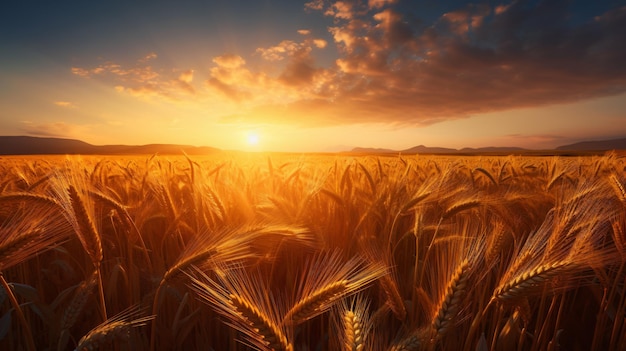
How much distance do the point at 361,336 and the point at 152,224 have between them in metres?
2.63

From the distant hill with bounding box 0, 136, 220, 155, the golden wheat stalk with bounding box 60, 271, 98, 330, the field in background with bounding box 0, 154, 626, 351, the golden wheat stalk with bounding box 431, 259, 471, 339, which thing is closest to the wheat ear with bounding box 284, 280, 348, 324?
the field in background with bounding box 0, 154, 626, 351

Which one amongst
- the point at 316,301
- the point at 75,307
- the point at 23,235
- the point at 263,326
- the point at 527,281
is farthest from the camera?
the point at 75,307

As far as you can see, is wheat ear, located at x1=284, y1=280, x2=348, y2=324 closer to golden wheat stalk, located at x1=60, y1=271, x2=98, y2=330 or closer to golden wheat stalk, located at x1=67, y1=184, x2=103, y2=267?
golden wheat stalk, located at x1=67, y1=184, x2=103, y2=267

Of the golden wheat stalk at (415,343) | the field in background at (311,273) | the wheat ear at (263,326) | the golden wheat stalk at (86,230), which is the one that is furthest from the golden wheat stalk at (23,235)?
the golden wheat stalk at (415,343)

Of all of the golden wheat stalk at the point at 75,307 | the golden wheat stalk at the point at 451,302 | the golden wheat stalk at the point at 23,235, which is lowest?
the golden wheat stalk at the point at 75,307

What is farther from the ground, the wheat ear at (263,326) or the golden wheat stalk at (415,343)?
the wheat ear at (263,326)

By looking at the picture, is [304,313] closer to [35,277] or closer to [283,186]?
[283,186]

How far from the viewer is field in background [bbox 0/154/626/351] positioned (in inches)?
37.1

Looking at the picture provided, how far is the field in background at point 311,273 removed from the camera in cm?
94

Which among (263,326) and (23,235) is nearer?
(263,326)

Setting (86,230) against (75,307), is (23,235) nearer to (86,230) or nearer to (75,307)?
(86,230)

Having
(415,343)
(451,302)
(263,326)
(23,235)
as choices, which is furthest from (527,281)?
(23,235)

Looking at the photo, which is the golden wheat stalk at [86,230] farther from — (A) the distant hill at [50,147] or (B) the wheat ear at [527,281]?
(A) the distant hill at [50,147]

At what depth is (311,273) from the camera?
3.30 feet
